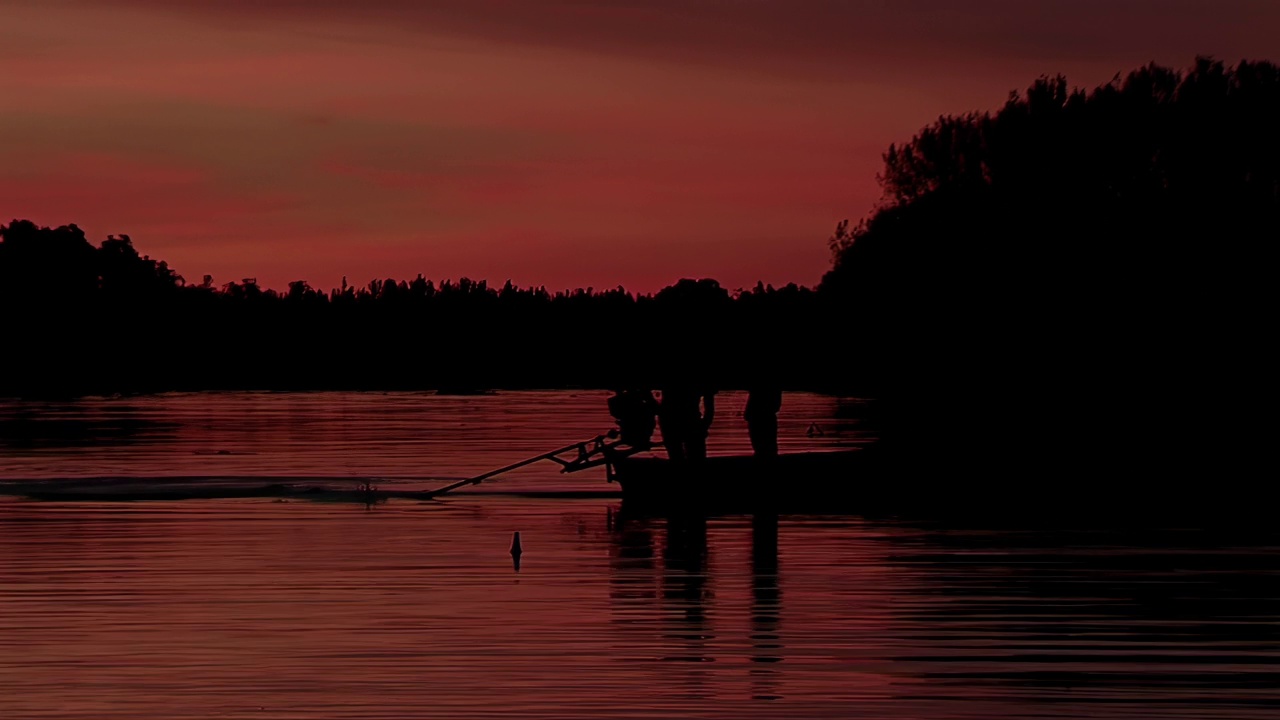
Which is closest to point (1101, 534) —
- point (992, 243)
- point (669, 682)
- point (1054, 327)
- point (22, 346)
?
point (669, 682)

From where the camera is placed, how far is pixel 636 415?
3438cm

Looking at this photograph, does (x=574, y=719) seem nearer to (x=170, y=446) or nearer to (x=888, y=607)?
(x=888, y=607)

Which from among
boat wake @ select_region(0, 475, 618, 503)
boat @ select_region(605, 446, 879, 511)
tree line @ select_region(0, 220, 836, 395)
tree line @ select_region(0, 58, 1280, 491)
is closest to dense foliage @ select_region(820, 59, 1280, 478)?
tree line @ select_region(0, 58, 1280, 491)

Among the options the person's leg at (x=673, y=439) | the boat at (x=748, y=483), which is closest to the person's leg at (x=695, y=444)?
the person's leg at (x=673, y=439)

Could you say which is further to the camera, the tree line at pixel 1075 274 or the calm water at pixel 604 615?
the tree line at pixel 1075 274

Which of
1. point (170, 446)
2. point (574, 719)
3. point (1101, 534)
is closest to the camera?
point (574, 719)

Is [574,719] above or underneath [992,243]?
underneath

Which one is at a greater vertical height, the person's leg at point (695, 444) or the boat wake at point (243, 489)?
the person's leg at point (695, 444)

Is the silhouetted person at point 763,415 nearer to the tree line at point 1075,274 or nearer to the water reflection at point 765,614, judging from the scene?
the water reflection at point 765,614

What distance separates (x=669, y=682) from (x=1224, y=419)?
168ft

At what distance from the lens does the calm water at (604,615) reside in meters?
16.5

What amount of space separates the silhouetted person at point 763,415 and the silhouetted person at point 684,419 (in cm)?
70

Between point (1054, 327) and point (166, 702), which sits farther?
point (1054, 327)

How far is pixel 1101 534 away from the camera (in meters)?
30.3
